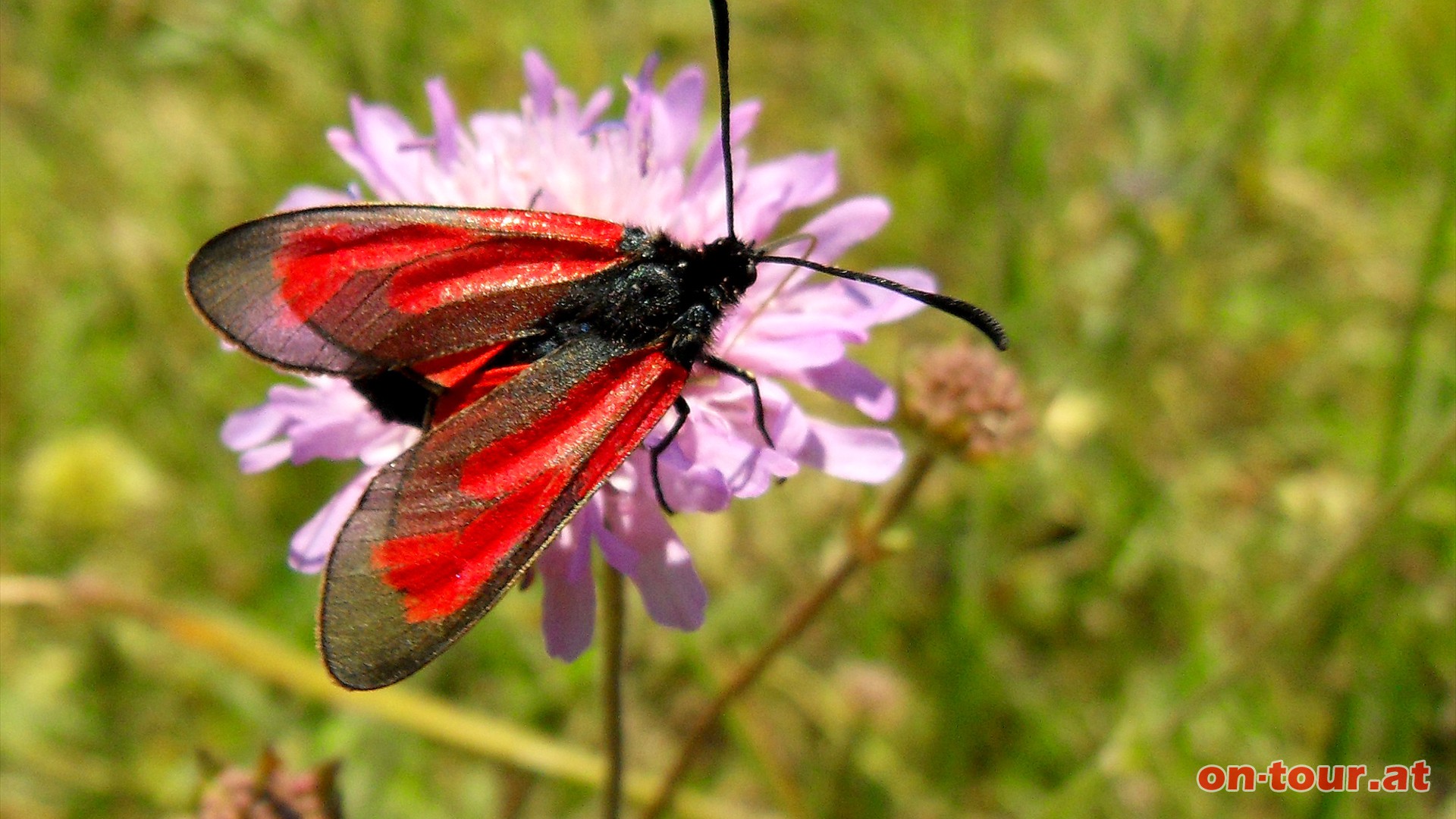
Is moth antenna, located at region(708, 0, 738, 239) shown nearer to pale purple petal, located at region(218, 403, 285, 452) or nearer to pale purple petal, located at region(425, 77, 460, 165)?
pale purple petal, located at region(425, 77, 460, 165)

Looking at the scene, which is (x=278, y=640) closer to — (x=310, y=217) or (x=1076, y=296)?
(x=310, y=217)

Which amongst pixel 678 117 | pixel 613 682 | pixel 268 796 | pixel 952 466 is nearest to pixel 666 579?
pixel 613 682

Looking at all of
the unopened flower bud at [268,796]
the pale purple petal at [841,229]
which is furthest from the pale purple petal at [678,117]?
the unopened flower bud at [268,796]

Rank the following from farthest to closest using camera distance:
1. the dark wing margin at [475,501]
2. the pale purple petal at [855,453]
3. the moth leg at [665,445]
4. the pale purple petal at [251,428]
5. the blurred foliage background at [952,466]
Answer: the blurred foliage background at [952,466], the pale purple petal at [251,428], the pale purple petal at [855,453], the moth leg at [665,445], the dark wing margin at [475,501]

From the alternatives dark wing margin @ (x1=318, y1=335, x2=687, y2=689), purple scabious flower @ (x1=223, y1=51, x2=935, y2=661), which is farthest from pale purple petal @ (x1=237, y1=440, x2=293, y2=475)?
dark wing margin @ (x1=318, y1=335, x2=687, y2=689)

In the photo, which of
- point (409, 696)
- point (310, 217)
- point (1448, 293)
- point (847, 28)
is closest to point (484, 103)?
point (847, 28)

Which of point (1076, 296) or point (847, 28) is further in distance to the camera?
point (847, 28)

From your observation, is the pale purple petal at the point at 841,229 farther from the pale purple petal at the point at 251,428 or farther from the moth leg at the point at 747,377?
the pale purple petal at the point at 251,428
